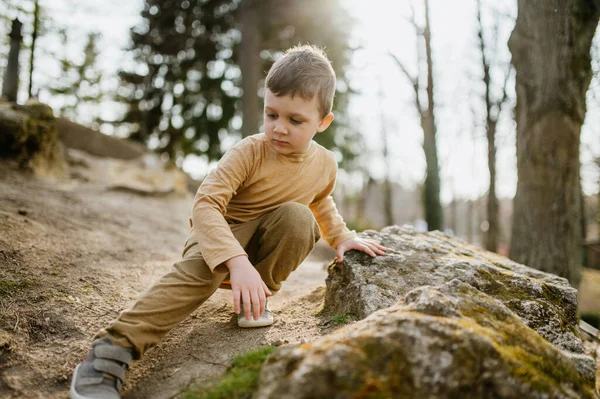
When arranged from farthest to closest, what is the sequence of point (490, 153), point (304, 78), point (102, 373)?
point (490, 153) < point (304, 78) < point (102, 373)

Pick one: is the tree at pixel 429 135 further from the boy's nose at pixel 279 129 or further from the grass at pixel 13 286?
the grass at pixel 13 286

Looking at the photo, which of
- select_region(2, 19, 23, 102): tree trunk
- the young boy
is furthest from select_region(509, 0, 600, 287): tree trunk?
select_region(2, 19, 23, 102): tree trunk

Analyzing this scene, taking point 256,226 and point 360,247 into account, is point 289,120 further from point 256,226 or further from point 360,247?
point 360,247

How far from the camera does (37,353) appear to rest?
2.00 metres

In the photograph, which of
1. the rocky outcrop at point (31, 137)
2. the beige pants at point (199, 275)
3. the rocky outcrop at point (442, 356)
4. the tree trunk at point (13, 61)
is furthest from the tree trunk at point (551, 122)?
the tree trunk at point (13, 61)

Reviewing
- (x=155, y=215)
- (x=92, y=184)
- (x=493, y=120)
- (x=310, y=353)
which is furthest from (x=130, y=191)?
(x=493, y=120)

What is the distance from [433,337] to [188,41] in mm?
11540

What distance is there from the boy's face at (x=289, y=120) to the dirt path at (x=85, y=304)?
43.6 inches

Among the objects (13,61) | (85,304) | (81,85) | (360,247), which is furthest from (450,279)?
(81,85)

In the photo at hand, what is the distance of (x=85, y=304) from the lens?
2496mm

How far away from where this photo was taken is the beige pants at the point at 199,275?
1772 mm

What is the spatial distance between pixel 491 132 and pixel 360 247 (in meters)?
9.38

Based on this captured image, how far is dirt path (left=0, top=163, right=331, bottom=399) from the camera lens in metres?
1.86

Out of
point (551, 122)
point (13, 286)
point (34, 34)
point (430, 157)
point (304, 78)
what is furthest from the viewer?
point (34, 34)
